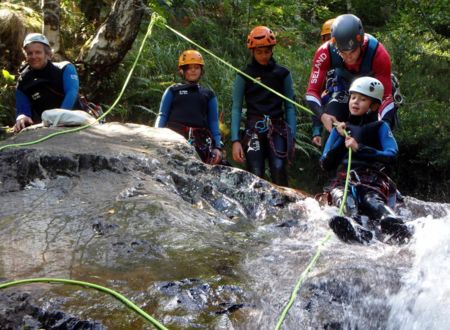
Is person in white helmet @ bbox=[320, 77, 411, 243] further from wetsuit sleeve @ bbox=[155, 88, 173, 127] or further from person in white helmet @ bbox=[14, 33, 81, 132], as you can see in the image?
person in white helmet @ bbox=[14, 33, 81, 132]

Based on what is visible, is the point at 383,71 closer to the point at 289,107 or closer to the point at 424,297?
the point at 289,107

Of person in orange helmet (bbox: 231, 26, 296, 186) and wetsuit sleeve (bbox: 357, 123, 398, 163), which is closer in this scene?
wetsuit sleeve (bbox: 357, 123, 398, 163)

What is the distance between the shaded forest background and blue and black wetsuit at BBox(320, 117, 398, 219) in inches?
151

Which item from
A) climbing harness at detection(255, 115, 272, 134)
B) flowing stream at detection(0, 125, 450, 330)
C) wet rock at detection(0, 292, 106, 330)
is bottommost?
wet rock at detection(0, 292, 106, 330)

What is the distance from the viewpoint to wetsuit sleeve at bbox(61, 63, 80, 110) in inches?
250

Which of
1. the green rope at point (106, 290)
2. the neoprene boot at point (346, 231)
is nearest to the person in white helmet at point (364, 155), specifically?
the neoprene boot at point (346, 231)

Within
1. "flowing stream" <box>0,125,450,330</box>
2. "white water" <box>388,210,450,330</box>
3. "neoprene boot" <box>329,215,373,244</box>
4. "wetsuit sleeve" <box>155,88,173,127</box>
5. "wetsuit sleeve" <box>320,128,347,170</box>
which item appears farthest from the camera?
"wetsuit sleeve" <box>155,88,173,127</box>

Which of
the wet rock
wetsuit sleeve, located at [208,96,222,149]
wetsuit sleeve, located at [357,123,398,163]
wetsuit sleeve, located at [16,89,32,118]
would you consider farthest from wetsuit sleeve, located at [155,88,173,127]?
the wet rock

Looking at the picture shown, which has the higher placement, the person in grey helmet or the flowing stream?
the person in grey helmet

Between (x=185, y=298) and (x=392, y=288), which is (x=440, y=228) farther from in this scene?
(x=185, y=298)

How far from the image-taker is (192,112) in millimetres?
6547

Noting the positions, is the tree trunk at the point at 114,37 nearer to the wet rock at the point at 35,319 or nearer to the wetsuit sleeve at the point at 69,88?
the wetsuit sleeve at the point at 69,88

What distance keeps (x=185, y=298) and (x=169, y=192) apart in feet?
5.68

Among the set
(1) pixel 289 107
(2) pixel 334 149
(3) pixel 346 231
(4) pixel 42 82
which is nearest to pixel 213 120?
(1) pixel 289 107
